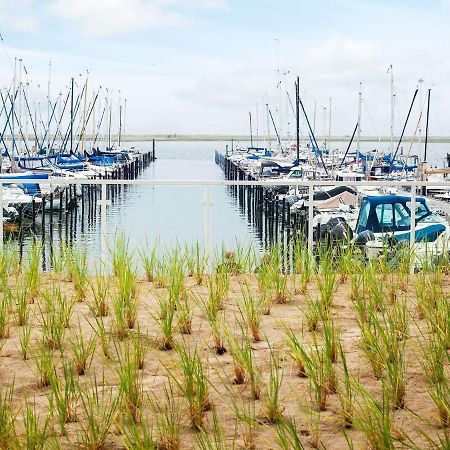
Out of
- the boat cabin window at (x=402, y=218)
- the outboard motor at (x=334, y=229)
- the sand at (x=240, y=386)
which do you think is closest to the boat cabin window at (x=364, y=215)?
the outboard motor at (x=334, y=229)

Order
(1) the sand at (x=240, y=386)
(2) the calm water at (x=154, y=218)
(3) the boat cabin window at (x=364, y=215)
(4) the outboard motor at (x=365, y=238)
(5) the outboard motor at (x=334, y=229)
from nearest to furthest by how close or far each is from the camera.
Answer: (1) the sand at (x=240, y=386) → (4) the outboard motor at (x=365, y=238) → (3) the boat cabin window at (x=364, y=215) → (5) the outboard motor at (x=334, y=229) → (2) the calm water at (x=154, y=218)

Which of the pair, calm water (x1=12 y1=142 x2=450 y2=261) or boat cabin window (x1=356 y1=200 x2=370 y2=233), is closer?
boat cabin window (x1=356 y1=200 x2=370 y2=233)

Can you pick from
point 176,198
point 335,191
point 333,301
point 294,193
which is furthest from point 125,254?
point 176,198

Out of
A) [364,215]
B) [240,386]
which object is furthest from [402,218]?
[240,386]

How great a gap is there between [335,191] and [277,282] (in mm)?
22494

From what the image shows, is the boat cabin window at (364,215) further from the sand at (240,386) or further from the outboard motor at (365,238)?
the sand at (240,386)

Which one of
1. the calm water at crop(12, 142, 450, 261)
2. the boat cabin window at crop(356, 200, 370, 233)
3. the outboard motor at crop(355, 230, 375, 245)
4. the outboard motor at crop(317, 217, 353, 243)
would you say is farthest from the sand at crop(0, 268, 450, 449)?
the calm water at crop(12, 142, 450, 261)

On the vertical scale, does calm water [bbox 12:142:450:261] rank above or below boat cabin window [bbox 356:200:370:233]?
below

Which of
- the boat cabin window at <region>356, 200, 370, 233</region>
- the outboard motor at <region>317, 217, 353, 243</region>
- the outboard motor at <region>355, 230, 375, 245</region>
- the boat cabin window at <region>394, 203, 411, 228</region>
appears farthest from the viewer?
the outboard motor at <region>317, 217, 353, 243</region>

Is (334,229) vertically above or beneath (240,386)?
beneath

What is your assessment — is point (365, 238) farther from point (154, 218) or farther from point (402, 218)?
point (154, 218)

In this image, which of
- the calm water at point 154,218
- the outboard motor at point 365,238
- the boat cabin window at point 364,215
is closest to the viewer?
the outboard motor at point 365,238

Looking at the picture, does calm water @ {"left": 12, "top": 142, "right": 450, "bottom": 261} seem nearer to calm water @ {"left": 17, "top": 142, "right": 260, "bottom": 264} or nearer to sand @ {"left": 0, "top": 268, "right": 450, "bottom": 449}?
calm water @ {"left": 17, "top": 142, "right": 260, "bottom": 264}

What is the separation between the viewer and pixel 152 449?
328 centimetres
